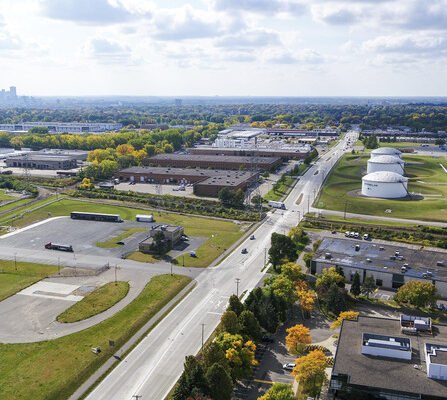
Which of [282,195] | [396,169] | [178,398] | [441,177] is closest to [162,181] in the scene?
[282,195]

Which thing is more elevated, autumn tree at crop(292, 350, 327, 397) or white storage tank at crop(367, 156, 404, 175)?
white storage tank at crop(367, 156, 404, 175)

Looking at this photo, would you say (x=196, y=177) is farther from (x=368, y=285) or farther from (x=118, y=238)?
(x=368, y=285)

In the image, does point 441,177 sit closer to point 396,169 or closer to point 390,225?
point 396,169

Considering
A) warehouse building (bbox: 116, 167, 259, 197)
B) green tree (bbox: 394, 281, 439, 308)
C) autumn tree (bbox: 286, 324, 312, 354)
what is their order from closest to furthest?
autumn tree (bbox: 286, 324, 312, 354) < green tree (bbox: 394, 281, 439, 308) < warehouse building (bbox: 116, 167, 259, 197)

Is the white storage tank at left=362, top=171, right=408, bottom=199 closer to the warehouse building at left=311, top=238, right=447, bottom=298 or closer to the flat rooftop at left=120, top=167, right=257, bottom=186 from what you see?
the flat rooftop at left=120, top=167, right=257, bottom=186

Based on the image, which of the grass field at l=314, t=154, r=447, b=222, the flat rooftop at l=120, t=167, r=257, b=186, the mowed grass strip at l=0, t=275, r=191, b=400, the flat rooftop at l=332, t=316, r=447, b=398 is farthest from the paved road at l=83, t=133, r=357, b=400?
the flat rooftop at l=120, t=167, r=257, b=186

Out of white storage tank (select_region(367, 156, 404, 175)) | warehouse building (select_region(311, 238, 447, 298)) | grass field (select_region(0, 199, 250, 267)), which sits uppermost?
white storage tank (select_region(367, 156, 404, 175))

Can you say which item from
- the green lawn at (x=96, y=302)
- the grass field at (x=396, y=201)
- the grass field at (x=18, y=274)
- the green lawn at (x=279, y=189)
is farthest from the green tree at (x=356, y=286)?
the green lawn at (x=279, y=189)
